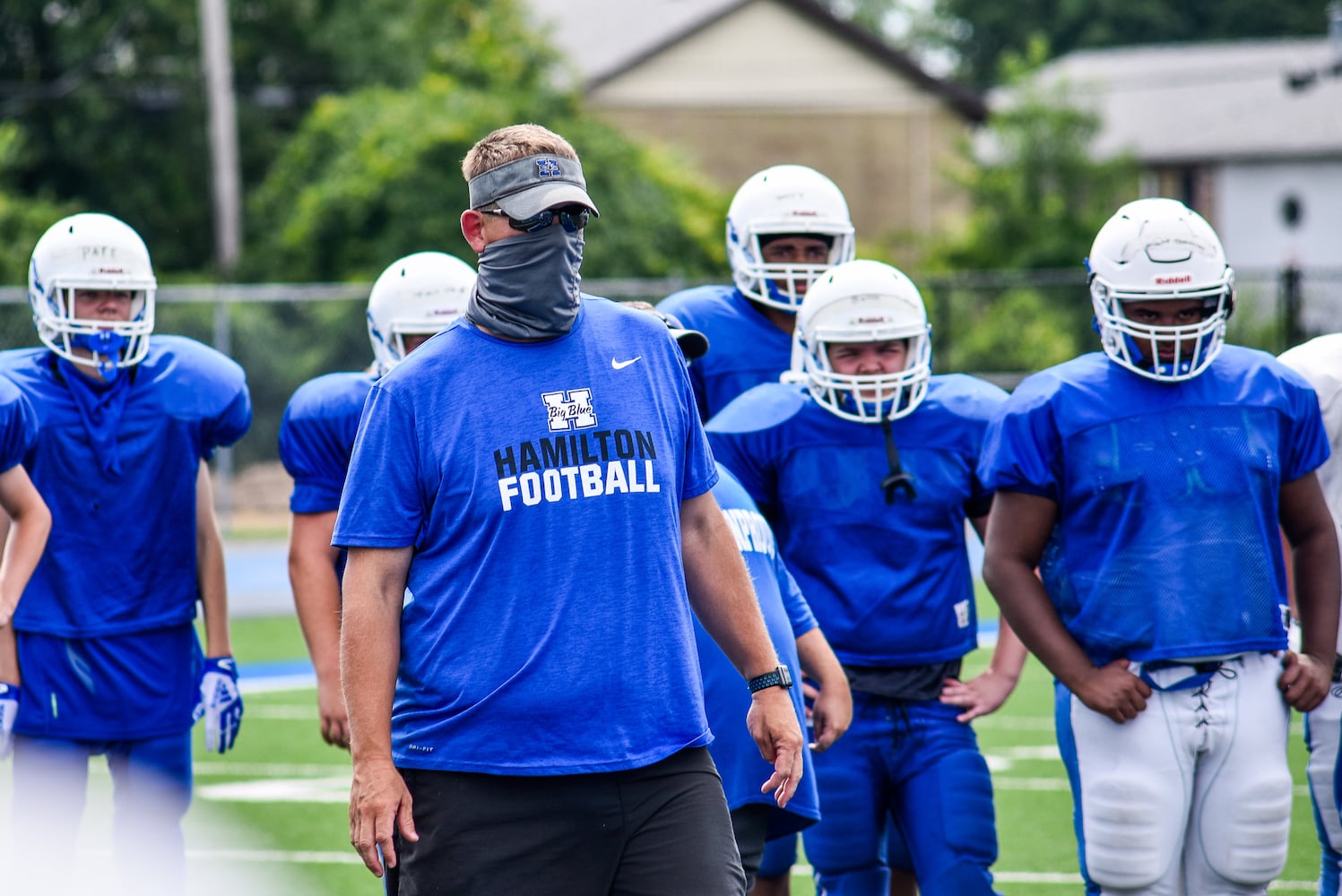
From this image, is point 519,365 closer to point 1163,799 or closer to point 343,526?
point 343,526

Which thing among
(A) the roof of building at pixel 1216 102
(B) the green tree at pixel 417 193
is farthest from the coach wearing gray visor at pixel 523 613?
(A) the roof of building at pixel 1216 102

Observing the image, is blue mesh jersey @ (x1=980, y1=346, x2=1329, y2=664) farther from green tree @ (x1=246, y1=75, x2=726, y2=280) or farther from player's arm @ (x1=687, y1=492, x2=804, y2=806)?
green tree @ (x1=246, y1=75, x2=726, y2=280)

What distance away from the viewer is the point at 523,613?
308cm

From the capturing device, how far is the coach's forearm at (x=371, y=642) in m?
3.04

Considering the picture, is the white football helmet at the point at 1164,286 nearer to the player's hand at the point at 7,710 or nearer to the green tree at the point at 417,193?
the player's hand at the point at 7,710

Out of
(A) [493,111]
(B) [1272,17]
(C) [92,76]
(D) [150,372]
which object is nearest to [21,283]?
(A) [493,111]

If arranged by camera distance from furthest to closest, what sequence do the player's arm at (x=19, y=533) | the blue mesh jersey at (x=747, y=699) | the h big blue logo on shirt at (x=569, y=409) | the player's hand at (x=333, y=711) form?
the player's hand at (x=333, y=711)
the player's arm at (x=19, y=533)
the blue mesh jersey at (x=747, y=699)
the h big blue logo on shirt at (x=569, y=409)

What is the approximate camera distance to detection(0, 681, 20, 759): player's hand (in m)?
4.75

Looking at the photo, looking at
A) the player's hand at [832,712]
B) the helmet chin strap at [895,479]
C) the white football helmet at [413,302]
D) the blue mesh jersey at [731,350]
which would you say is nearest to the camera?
the player's hand at [832,712]

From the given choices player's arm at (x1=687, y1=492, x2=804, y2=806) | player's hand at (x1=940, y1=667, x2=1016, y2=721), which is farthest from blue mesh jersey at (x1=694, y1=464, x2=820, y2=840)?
player's hand at (x1=940, y1=667, x2=1016, y2=721)

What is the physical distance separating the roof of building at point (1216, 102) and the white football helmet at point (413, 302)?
28.7 meters

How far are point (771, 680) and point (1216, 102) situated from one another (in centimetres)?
3549

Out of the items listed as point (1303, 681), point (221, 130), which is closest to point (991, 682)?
point (1303, 681)

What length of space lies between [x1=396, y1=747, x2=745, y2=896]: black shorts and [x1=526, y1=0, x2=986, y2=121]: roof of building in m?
29.5
